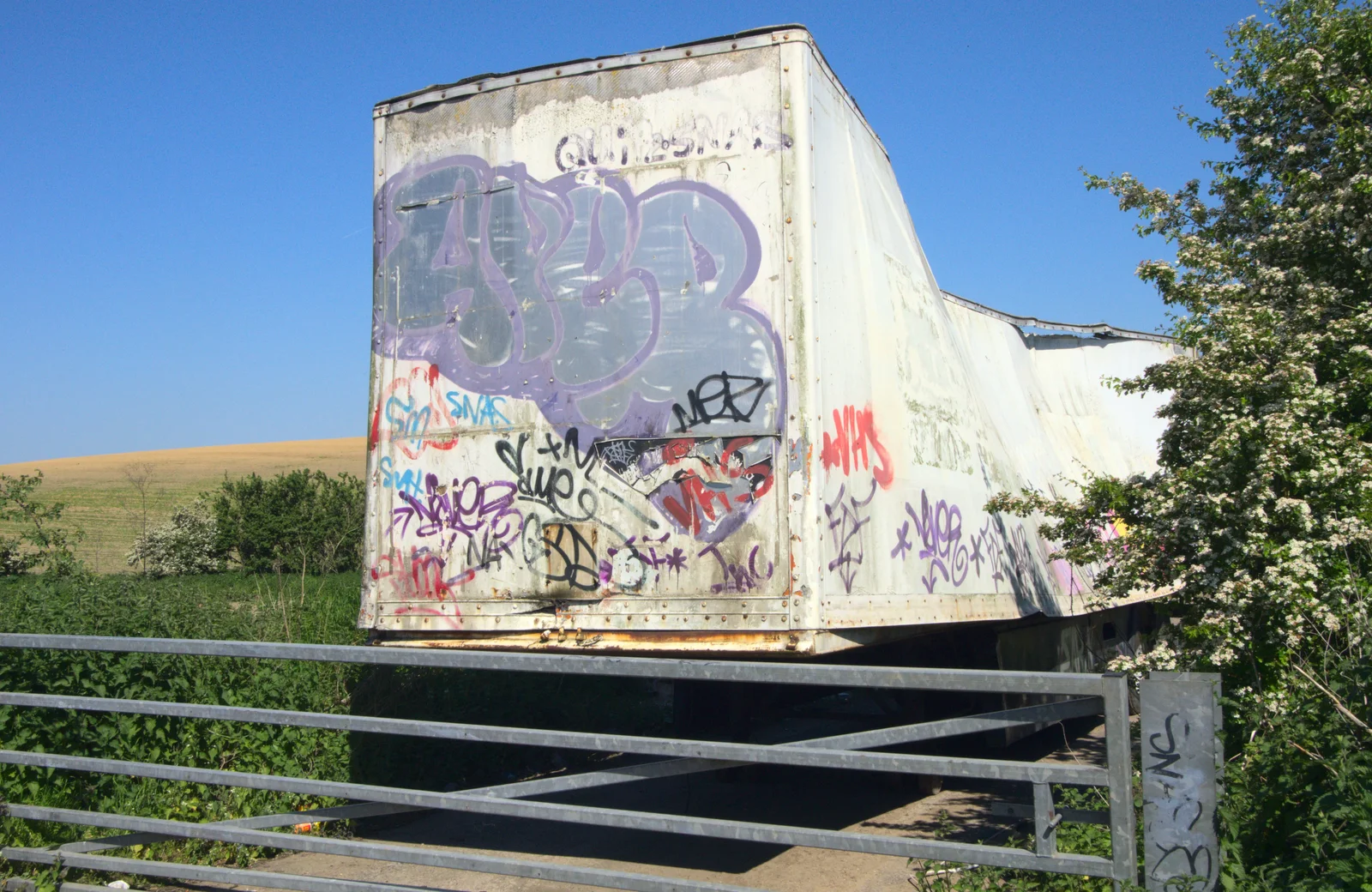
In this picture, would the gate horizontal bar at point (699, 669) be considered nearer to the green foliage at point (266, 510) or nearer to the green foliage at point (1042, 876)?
the green foliage at point (1042, 876)

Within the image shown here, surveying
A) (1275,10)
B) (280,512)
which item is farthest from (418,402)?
(280,512)

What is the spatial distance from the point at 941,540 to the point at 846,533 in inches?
48.4

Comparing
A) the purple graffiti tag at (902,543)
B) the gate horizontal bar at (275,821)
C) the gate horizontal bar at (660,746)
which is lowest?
the gate horizontal bar at (275,821)

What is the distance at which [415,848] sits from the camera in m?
4.18

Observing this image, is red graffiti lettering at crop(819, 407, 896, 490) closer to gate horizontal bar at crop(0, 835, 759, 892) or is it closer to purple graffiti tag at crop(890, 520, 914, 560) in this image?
purple graffiti tag at crop(890, 520, 914, 560)

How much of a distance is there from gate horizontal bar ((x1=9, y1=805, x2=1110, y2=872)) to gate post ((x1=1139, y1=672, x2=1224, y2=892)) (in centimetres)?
20

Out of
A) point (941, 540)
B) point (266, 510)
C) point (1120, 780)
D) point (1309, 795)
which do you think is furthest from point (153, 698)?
point (266, 510)

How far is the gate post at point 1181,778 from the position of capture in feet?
10.3

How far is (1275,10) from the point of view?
25.5 ft

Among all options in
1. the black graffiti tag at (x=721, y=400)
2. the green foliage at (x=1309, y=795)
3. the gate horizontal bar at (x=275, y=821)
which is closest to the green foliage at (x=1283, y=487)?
the green foliage at (x=1309, y=795)

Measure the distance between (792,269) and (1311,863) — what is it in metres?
3.11

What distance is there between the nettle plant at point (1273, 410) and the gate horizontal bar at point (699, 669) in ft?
7.27

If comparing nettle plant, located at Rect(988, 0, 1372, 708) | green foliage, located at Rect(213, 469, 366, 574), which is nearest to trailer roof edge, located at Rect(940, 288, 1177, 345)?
nettle plant, located at Rect(988, 0, 1372, 708)

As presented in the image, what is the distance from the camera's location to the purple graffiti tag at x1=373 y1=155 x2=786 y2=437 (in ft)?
17.0
